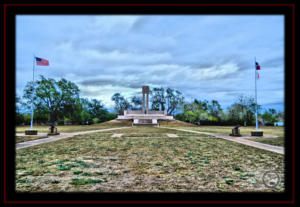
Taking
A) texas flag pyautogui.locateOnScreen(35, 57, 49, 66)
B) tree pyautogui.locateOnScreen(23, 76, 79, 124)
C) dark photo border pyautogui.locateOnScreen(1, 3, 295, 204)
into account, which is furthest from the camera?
tree pyautogui.locateOnScreen(23, 76, 79, 124)

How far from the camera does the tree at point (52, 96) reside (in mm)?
32250

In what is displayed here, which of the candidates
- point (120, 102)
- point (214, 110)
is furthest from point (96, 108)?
point (214, 110)

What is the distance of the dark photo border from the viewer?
1.39 metres

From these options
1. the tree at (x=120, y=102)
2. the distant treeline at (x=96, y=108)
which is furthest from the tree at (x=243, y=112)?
the tree at (x=120, y=102)

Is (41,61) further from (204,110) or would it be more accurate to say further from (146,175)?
(204,110)

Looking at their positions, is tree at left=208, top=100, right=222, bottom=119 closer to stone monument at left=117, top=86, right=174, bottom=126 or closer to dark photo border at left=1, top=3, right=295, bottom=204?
stone monument at left=117, top=86, right=174, bottom=126

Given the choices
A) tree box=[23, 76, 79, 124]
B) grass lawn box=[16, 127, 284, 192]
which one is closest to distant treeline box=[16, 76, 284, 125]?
tree box=[23, 76, 79, 124]

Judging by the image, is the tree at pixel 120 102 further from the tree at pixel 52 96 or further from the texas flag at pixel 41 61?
the texas flag at pixel 41 61

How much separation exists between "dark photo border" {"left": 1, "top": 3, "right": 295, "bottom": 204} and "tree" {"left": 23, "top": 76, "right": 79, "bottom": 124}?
35.2 m
